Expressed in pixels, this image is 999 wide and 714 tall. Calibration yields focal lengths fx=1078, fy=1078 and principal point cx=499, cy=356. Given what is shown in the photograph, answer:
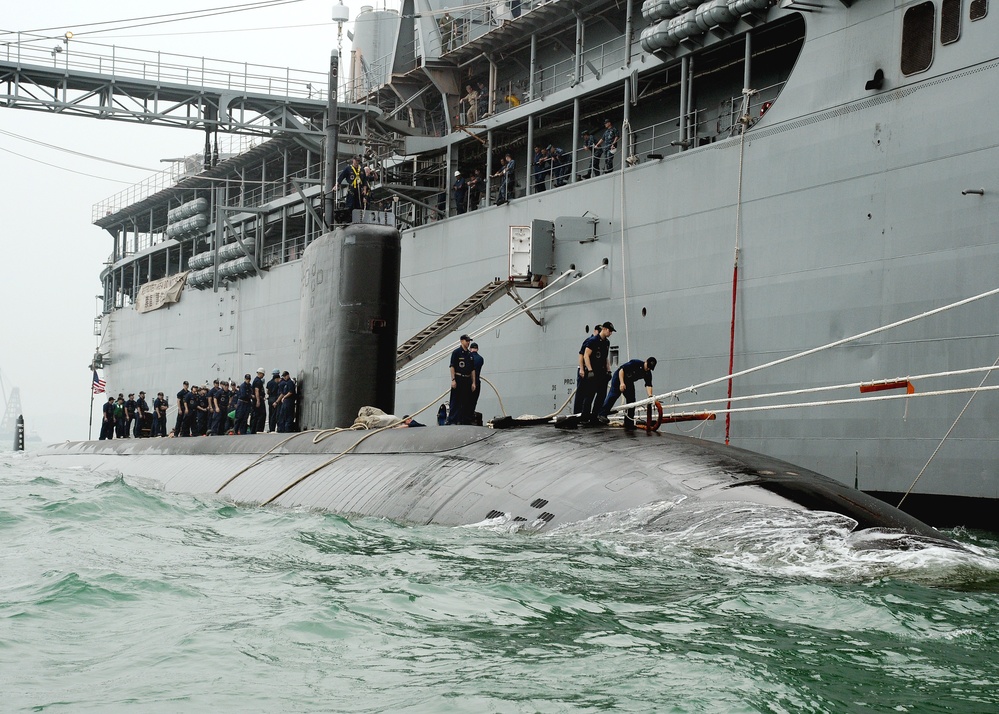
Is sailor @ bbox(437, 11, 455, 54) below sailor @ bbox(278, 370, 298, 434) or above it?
above

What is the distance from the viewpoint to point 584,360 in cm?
1270

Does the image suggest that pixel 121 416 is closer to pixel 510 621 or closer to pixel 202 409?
pixel 202 409

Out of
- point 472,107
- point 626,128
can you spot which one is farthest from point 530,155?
point 472,107

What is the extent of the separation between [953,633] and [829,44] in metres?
11.3

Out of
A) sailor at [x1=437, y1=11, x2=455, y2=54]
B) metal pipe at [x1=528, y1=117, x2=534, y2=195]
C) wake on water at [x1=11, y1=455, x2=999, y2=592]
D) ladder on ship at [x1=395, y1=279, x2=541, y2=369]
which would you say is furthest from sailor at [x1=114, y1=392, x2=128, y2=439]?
wake on water at [x1=11, y1=455, x2=999, y2=592]

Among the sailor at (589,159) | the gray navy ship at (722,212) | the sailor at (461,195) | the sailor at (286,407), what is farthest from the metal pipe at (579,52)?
the sailor at (286,407)

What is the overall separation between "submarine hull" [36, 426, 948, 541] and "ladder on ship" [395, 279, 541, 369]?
6036 mm

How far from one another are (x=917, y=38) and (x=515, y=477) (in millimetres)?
8460

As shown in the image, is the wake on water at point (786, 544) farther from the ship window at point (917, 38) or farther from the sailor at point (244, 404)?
the sailor at point (244, 404)

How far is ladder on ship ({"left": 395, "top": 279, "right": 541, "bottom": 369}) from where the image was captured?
20.2 metres

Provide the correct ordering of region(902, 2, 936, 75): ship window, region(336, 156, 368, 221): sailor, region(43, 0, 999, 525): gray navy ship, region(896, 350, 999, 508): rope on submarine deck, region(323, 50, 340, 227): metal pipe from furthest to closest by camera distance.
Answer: region(323, 50, 340, 227): metal pipe < region(336, 156, 368, 221): sailor < region(902, 2, 936, 75): ship window < region(43, 0, 999, 525): gray navy ship < region(896, 350, 999, 508): rope on submarine deck

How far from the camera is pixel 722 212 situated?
16.3 m

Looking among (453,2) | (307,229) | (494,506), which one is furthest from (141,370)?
(494,506)

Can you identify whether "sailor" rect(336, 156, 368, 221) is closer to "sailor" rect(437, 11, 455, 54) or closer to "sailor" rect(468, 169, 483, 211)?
"sailor" rect(468, 169, 483, 211)
